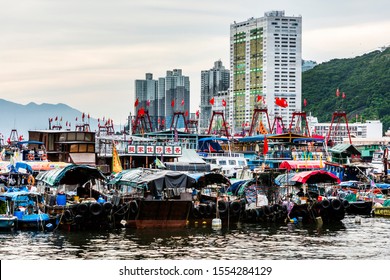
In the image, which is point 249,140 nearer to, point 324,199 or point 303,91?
point 324,199

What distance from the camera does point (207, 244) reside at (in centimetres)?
3225

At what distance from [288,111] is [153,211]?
153 meters

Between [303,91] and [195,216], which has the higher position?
[303,91]

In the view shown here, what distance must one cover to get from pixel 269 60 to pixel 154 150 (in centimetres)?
12511

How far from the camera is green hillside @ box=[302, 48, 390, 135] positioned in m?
164

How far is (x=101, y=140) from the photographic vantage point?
71.1 m

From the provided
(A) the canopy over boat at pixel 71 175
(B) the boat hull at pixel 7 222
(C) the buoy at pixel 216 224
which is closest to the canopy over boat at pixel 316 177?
(C) the buoy at pixel 216 224

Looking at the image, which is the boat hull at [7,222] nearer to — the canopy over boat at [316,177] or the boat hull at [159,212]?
the boat hull at [159,212]

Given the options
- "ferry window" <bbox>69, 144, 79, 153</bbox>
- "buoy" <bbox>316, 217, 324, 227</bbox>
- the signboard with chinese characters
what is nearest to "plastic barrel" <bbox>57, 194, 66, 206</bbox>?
"buoy" <bbox>316, 217, 324, 227</bbox>

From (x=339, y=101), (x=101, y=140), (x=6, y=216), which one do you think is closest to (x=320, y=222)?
(x=6, y=216)

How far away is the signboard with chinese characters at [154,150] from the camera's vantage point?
61.6 m

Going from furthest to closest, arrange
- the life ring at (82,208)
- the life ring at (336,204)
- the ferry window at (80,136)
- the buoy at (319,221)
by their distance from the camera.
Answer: the ferry window at (80,136) → the life ring at (336,204) → the buoy at (319,221) → the life ring at (82,208)

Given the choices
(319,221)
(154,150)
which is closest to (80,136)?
(154,150)

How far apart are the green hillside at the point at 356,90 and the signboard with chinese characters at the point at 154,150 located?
98638mm
